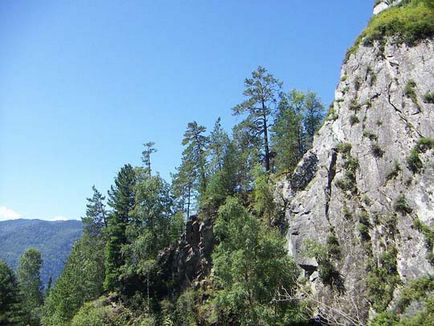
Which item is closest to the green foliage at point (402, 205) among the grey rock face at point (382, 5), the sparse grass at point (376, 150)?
the sparse grass at point (376, 150)

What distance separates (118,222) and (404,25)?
136ft

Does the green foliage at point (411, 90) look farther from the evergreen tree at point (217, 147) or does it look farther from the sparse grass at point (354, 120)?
the evergreen tree at point (217, 147)

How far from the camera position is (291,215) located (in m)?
39.1

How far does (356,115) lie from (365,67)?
6200 mm

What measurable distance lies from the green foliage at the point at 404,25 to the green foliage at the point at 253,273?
23.1 metres

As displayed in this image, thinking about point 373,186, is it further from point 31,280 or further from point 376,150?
point 31,280

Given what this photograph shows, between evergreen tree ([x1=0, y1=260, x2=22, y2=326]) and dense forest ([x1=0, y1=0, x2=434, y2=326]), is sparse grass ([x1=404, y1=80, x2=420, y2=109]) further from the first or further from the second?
evergreen tree ([x1=0, y1=260, x2=22, y2=326])

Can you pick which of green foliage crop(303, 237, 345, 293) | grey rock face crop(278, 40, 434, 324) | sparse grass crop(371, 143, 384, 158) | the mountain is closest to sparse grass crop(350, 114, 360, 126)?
grey rock face crop(278, 40, 434, 324)

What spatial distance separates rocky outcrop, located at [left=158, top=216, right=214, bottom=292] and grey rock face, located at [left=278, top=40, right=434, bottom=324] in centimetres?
1109

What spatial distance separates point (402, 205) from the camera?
27984 millimetres

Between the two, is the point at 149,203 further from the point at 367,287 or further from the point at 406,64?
the point at 406,64

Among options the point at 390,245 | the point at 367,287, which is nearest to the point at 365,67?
the point at 390,245

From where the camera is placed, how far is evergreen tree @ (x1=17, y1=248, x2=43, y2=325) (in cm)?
7549

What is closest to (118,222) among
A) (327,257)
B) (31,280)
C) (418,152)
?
(327,257)
